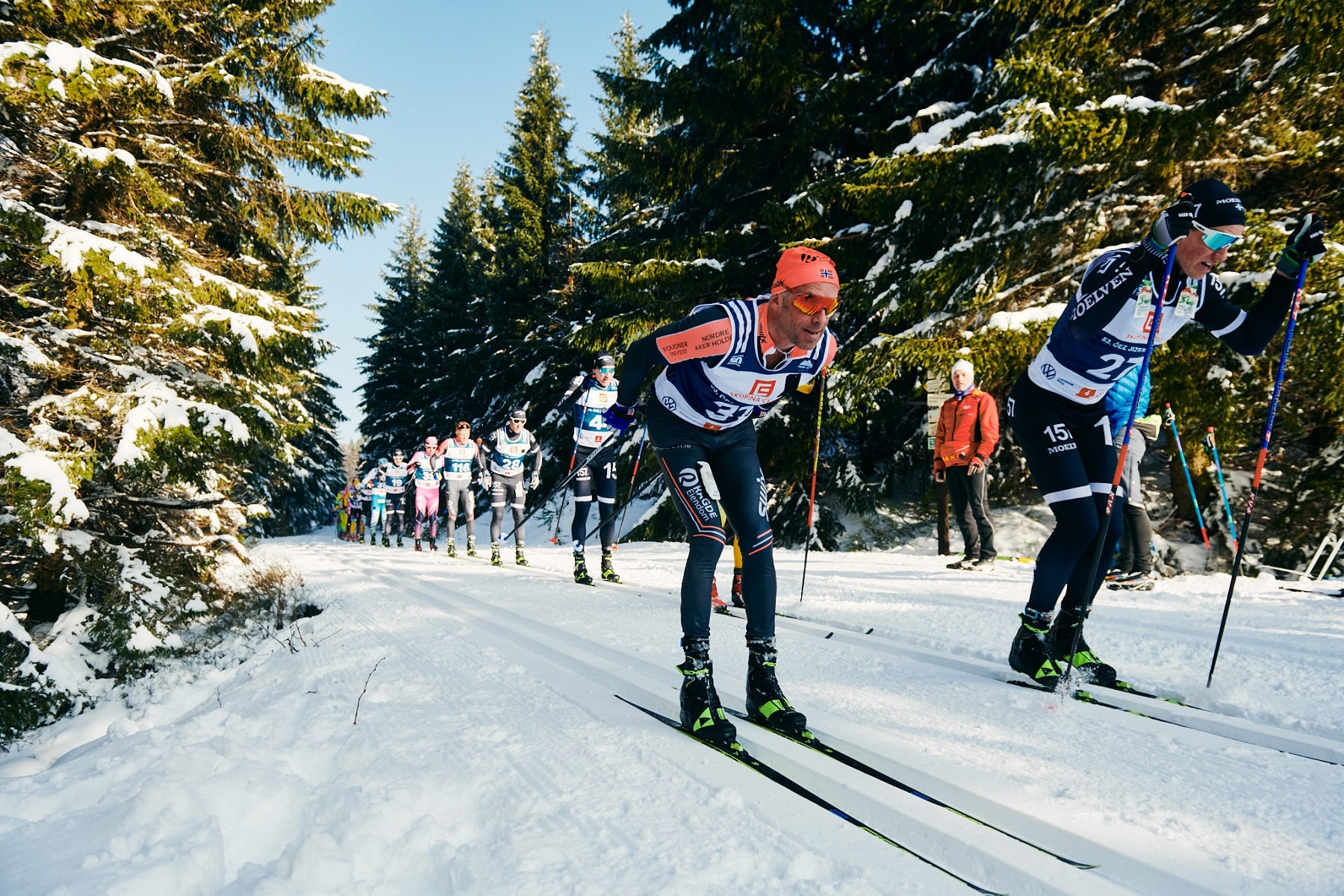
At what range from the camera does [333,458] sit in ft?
147

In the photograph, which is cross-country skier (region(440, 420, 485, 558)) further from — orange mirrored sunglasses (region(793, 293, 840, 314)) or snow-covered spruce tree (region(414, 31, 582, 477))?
orange mirrored sunglasses (region(793, 293, 840, 314))

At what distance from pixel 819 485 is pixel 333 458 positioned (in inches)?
1590

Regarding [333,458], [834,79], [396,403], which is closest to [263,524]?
[396,403]

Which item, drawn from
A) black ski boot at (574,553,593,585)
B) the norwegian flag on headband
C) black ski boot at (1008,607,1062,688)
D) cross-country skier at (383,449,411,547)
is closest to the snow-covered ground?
black ski boot at (1008,607,1062,688)

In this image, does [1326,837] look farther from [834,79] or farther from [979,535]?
[834,79]

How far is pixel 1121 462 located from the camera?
3504 mm

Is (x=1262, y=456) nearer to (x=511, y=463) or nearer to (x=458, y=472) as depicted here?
(x=511, y=463)

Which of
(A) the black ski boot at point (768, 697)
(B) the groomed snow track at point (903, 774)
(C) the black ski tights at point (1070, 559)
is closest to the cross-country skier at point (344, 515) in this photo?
(B) the groomed snow track at point (903, 774)

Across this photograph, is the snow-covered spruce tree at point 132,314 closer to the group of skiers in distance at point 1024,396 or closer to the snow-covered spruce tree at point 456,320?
the group of skiers in distance at point 1024,396

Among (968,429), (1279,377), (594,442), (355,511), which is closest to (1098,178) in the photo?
(968,429)

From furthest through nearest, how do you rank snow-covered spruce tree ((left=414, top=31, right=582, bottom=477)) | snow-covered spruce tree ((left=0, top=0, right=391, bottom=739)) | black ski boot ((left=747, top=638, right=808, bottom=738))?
snow-covered spruce tree ((left=414, top=31, right=582, bottom=477)), snow-covered spruce tree ((left=0, top=0, right=391, bottom=739)), black ski boot ((left=747, top=638, right=808, bottom=738))

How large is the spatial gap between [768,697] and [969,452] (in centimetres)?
601

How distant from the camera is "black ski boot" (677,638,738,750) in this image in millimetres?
2756

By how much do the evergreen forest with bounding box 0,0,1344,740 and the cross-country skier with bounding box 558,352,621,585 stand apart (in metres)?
0.98
